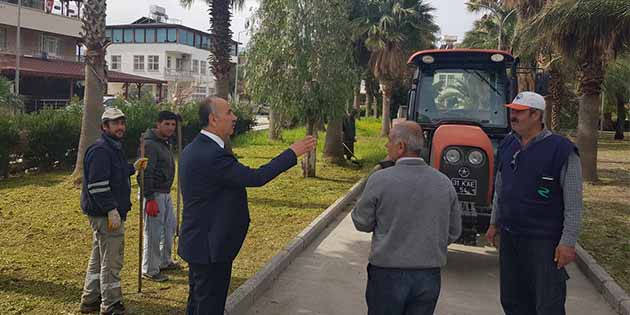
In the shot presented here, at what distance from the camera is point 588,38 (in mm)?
13188

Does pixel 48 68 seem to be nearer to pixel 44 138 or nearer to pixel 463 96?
pixel 44 138

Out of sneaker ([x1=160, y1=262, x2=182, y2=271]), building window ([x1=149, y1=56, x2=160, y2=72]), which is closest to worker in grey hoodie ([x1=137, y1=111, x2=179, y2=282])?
sneaker ([x1=160, y1=262, x2=182, y2=271])

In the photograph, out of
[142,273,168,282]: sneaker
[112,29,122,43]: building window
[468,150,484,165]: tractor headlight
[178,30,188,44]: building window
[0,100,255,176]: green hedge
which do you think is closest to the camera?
[142,273,168,282]: sneaker

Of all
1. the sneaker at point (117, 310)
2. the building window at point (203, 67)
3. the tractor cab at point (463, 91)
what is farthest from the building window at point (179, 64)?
the sneaker at point (117, 310)

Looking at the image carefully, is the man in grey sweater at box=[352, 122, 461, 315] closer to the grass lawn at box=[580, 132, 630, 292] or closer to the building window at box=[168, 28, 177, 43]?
the grass lawn at box=[580, 132, 630, 292]

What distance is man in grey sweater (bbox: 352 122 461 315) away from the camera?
332cm

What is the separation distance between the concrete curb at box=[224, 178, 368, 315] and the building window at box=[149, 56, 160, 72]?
2174 inches

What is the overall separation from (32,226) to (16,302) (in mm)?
3272

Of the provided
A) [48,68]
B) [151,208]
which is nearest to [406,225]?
[151,208]

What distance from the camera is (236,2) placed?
18.8m

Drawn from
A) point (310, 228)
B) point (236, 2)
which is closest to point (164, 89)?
point (236, 2)

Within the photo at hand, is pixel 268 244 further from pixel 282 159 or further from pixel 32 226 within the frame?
pixel 282 159

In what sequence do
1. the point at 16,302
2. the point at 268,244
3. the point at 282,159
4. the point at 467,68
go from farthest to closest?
the point at 467,68
the point at 268,244
the point at 16,302
the point at 282,159

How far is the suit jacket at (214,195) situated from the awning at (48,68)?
24573 mm
